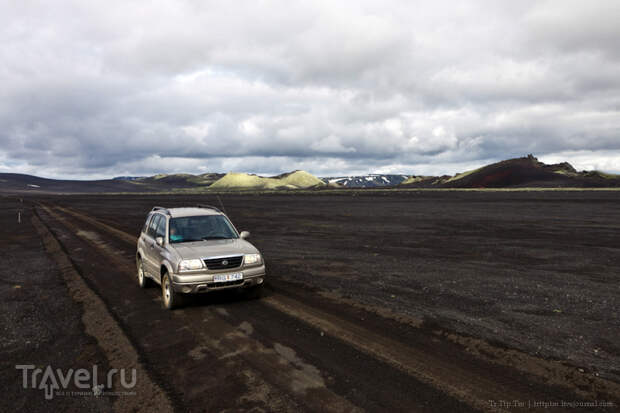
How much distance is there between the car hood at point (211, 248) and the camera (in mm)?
7098

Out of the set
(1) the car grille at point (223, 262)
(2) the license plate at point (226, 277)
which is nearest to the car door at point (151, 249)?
(1) the car grille at point (223, 262)

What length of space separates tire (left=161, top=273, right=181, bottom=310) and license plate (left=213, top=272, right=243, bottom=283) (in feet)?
2.89

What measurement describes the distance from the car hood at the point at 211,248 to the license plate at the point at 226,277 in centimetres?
41

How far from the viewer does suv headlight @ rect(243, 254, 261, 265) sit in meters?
7.38

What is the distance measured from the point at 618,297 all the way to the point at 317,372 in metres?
7.64

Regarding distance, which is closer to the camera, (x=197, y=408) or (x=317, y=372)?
(x=197, y=408)

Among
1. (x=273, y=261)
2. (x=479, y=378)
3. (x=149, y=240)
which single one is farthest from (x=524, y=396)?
(x=273, y=261)

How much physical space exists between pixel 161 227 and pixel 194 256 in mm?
1900

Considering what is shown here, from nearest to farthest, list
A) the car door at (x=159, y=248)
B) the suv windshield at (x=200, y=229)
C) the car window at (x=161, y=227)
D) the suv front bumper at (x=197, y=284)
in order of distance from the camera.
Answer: the suv front bumper at (x=197, y=284) → the car door at (x=159, y=248) → the suv windshield at (x=200, y=229) → the car window at (x=161, y=227)

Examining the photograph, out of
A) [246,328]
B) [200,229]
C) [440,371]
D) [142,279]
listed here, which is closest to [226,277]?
[246,328]

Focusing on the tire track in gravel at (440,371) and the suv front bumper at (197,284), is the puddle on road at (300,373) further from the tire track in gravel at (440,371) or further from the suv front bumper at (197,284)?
the suv front bumper at (197,284)

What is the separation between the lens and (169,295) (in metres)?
7.27

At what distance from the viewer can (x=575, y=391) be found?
4.22m

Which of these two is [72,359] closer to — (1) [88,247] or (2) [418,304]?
(2) [418,304]
